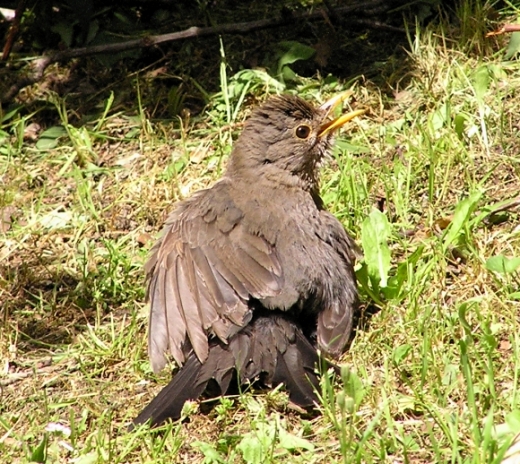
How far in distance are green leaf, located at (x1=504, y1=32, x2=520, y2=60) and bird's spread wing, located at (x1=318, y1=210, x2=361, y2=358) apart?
88.2 inches

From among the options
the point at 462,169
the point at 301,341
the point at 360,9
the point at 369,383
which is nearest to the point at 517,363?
the point at 369,383

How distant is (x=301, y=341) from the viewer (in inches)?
196

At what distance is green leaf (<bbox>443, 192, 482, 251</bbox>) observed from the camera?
559 cm

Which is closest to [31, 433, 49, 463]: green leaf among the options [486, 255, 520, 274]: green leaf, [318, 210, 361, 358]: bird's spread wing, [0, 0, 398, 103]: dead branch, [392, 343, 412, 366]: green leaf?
[318, 210, 361, 358]: bird's spread wing

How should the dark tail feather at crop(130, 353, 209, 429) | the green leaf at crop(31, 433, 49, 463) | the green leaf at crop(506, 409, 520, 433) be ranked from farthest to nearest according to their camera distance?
the dark tail feather at crop(130, 353, 209, 429), the green leaf at crop(31, 433, 49, 463), the green leaf at crop(506, 409, 520, 433)

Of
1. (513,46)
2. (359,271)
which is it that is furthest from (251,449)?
(513,46)

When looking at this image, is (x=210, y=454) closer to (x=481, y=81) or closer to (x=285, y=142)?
(x=285, y=142)

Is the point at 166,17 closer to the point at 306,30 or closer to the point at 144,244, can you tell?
the point at 306,30

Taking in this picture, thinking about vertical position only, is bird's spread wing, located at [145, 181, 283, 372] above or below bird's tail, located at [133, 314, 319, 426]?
above

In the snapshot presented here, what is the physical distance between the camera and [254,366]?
4828 mm

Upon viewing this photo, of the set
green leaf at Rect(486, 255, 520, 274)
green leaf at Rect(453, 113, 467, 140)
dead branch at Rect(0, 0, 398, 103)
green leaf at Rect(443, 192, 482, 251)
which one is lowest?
green leaf at Rect(486, 255, 520, 274)

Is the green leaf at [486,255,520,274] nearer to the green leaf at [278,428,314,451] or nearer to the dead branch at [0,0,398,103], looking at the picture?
the green leaf at [278,428,314,451]

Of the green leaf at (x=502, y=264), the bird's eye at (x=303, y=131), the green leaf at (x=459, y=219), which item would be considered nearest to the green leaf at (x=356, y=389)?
the green leaf at (x=502, y=264)

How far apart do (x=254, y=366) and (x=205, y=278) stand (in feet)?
1.89
